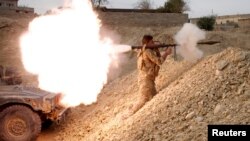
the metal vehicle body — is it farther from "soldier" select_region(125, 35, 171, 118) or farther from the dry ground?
"soldier" select_region(125, 35, 171, 118)

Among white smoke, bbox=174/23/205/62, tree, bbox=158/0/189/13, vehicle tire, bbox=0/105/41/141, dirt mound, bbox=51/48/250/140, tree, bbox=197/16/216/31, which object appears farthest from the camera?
tree, bbox=158/0/189/13

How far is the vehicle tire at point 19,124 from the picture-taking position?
10.5 m

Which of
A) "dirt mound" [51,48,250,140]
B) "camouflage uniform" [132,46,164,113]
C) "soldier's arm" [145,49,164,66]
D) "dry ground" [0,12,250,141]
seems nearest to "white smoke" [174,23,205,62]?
"dry ground" [0,12,250,141]

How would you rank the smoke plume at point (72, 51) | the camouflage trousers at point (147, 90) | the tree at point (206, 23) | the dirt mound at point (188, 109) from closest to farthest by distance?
the dirt mound at point (188, 109) < the camouflage trousers at point (147, 90) < the smoke plume at point (72, 51) < the tree at point (206, 23)

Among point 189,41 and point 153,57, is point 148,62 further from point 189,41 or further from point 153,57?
point 189,41

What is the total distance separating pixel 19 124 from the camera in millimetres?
10680

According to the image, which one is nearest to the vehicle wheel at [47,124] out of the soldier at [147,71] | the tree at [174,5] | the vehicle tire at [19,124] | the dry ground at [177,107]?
the dry ground at [177,107]

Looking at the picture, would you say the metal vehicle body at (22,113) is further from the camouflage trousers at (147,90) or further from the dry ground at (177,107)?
the camouflage trousers at (147,90)

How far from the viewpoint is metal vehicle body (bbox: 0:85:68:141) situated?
10547mm

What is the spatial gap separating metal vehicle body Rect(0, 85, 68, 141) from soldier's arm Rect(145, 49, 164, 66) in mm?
2460

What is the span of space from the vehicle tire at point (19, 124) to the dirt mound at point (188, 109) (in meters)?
1.03

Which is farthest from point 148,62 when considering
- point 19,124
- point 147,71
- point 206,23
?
point 206,23

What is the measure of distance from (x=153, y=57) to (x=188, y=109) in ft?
8.33

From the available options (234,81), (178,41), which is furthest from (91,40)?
(234,81)
